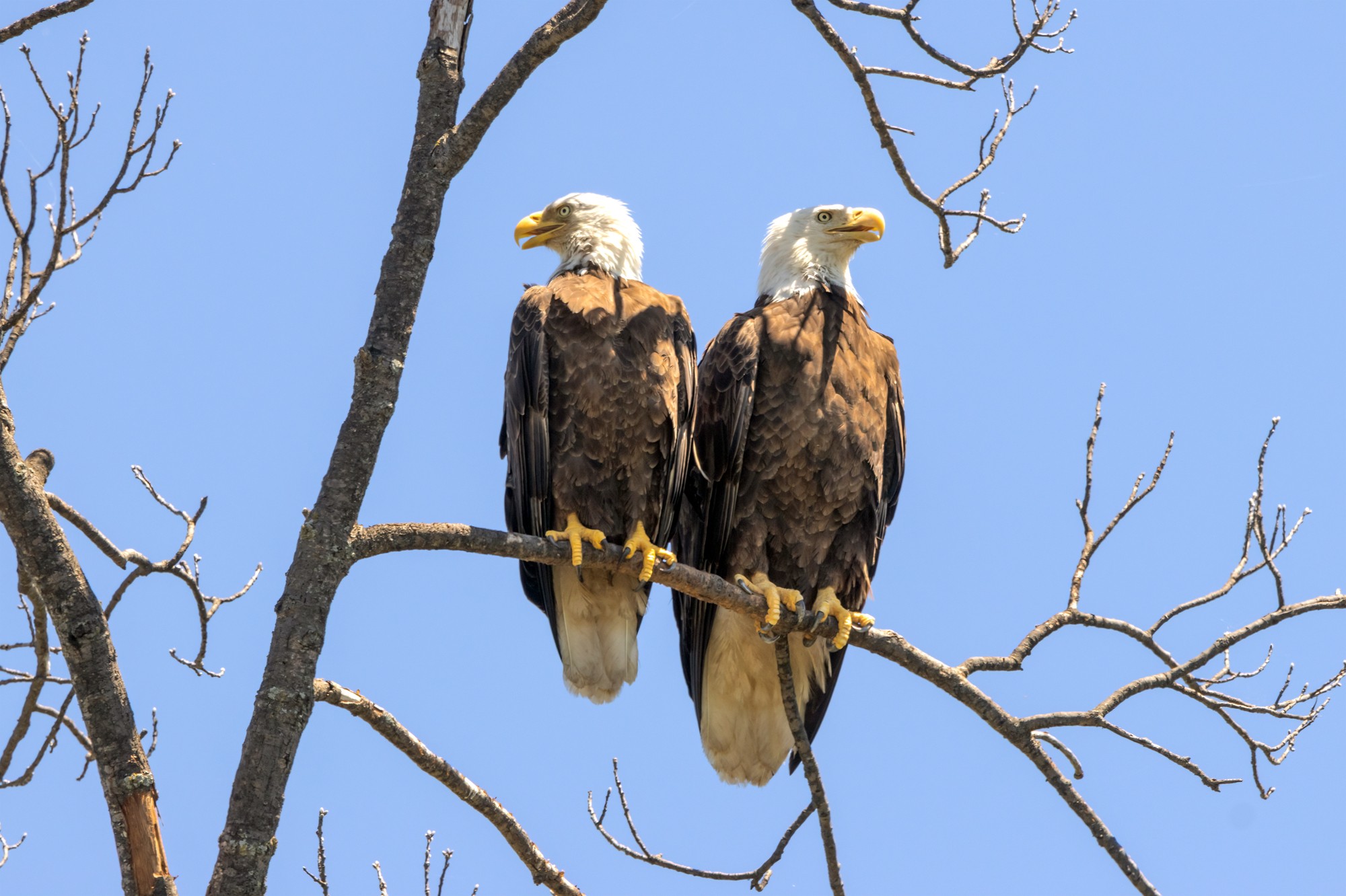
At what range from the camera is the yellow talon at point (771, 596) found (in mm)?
5145

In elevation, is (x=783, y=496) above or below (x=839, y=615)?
above

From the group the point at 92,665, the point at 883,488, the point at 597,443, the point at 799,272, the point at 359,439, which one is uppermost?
the point at 799,272

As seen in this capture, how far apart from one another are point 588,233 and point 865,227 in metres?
1.27

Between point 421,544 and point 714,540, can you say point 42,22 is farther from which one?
point 714,540

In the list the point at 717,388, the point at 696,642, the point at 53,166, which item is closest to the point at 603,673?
the point at 696,642

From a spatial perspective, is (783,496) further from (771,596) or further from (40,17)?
(40,17)

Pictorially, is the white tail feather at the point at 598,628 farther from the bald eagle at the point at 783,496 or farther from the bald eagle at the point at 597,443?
the bald eagle at the point at 783,496

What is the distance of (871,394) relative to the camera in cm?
564

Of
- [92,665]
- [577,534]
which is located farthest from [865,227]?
[92,665]

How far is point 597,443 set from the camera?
530 cm

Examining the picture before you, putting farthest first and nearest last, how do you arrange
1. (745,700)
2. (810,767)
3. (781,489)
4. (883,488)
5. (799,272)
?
(799,272), (745,700), (883,488), (781,489), (810,767)

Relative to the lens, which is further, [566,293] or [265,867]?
[566,293]

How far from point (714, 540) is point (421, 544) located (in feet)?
6.36

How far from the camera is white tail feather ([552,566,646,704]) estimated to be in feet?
18.2
